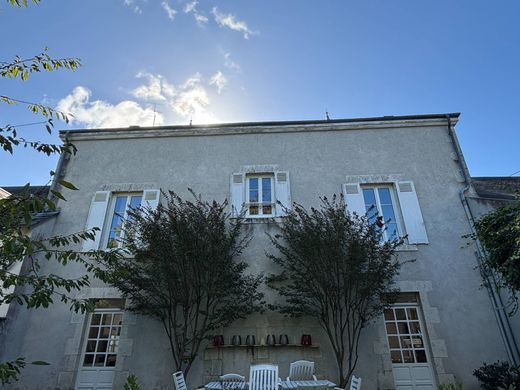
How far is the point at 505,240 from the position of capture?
4566 mm

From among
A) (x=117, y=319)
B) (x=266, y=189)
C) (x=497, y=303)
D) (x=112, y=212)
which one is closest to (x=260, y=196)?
(x=266, y=189)

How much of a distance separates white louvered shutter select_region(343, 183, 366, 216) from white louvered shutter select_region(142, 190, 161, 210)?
160 inches

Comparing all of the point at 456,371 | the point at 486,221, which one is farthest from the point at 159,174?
the point at 456,371

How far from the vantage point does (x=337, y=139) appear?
26.2 ft

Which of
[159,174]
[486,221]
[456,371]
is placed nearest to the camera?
[486,221]

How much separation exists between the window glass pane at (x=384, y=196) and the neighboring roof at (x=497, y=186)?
1.87 meters

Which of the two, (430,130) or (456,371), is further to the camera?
(430,130)

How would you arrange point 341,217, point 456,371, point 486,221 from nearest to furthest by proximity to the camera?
point 486,221 → point 456,371 → point 341,217

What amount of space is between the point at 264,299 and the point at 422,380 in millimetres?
2996

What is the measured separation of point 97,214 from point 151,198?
46.4 inches

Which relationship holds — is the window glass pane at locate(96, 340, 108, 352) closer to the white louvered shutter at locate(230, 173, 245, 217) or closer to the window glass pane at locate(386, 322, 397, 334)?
the white louvered shutter at locate(230, 173, 245, 217)

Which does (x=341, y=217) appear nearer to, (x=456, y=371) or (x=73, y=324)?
(x=456, y=371)

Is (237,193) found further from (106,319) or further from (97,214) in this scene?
(106,319)

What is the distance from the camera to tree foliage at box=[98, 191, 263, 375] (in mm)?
5832
